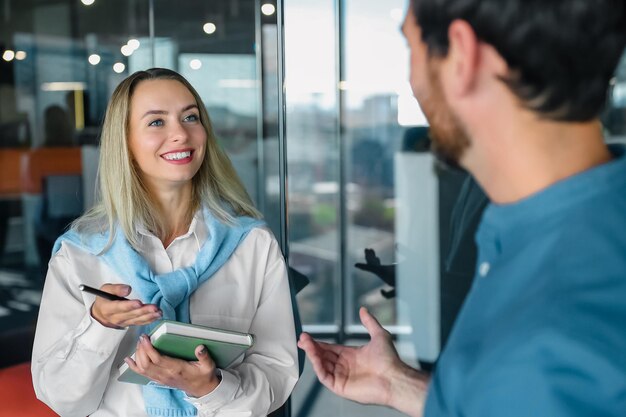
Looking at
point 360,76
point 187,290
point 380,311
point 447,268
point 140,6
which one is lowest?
point 380,311

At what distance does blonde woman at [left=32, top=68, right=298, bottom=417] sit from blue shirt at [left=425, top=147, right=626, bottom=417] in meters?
1.03

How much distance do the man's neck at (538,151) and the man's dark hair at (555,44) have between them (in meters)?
0.02

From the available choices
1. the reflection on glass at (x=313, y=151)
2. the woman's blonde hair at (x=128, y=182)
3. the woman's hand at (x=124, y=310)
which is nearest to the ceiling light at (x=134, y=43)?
the reflection on glass at (x=313, y=151)

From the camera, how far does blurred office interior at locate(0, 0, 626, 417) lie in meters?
4.02

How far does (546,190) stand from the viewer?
908mm

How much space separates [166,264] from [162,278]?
2.9 inches

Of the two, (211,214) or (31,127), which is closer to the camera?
(211,214)

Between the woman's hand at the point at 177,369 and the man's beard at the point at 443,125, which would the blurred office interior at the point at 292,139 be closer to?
the woman's hand at the point at 177,369

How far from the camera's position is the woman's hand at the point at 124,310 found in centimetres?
160

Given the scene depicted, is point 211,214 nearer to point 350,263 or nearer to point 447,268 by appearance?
point 447,268

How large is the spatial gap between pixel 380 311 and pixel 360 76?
4.46 feet

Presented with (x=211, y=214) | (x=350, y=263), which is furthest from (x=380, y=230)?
(x=211, y=214)

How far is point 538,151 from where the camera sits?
3.05 feet

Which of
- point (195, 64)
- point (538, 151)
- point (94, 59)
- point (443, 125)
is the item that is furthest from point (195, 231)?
point (94, 59)
